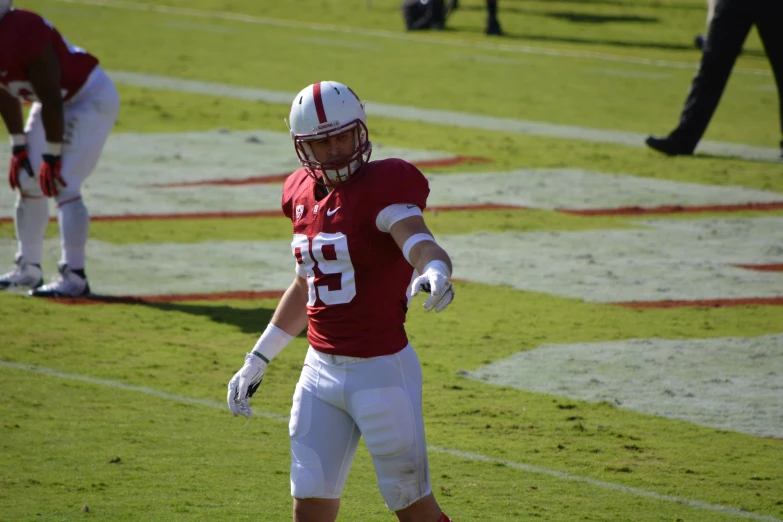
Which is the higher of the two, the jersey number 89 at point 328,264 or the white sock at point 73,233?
the jersey number 89 at point 328,264

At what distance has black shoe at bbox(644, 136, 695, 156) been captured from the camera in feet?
40.8

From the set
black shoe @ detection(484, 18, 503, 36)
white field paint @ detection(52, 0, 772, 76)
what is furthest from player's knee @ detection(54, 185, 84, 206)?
black shoe @ detection(484, 18, 503, 36)

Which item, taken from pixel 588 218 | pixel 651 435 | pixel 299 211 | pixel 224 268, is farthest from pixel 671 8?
pixel 299 211

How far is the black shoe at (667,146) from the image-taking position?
12438 millimetres

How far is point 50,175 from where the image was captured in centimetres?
743

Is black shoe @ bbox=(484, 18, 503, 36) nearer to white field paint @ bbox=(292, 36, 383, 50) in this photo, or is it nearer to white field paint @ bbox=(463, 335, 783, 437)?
white field paint @ bbox=(292, 36, 383, 50)

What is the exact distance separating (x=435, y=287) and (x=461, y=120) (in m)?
11.2

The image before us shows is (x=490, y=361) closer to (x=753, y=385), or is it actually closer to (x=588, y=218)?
(x=753, y=385)

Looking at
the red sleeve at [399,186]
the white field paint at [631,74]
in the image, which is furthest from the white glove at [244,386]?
the white field paint at [631,74]

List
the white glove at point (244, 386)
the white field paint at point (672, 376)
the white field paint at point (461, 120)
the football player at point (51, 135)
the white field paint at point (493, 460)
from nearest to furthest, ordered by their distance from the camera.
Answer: the white glove at point (244, 386)
the white field paint at point (493, 460)
the white field paint at point (672, 376)
the football player at point (51, 135)
the white field paint at point (461, 120)

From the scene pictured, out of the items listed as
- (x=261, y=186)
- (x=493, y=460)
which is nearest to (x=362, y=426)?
(x=493, y=460)

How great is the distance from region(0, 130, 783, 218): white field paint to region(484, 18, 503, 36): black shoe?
1041cm

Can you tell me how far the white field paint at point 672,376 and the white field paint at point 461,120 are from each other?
6270 millimetres

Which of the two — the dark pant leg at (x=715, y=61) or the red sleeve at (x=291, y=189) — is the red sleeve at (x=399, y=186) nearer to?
the red sleeve at (x=291, y=189)
